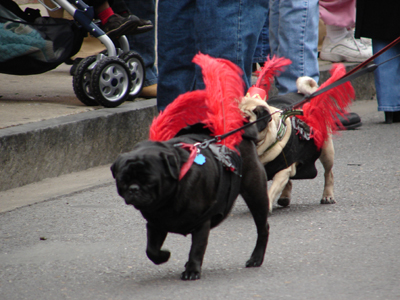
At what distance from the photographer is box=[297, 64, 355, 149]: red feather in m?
2.93

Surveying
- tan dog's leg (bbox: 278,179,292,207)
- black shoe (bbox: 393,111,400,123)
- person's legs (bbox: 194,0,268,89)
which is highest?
person's legs (bbox: 194,0,268,89)

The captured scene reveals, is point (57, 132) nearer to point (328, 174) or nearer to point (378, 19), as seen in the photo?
point (328, 174)

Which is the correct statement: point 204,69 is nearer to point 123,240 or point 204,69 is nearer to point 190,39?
point 123,240

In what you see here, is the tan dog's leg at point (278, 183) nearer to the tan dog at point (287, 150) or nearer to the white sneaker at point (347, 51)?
the tan dog at point (287, 150)

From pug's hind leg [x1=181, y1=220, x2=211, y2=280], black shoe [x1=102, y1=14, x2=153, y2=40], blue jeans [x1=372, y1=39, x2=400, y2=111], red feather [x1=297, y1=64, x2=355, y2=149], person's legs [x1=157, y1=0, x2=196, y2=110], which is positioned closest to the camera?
pug's hind leg [x1=181, y1=220, x2=211, y2=280]

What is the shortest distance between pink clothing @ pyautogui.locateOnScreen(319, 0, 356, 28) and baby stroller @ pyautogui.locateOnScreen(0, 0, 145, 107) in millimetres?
3804

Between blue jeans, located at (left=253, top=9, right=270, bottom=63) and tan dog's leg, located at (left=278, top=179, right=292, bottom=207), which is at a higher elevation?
blue jeans, located at (left=253, top=9, right=270, bottom=63)

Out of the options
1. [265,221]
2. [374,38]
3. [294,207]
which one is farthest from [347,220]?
[374,38]

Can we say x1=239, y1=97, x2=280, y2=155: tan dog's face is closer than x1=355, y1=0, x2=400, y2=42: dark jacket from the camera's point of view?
Yes

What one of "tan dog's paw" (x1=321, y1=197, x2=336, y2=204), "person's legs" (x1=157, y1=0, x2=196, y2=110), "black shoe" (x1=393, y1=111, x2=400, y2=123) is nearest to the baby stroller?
"person's legs" (x1=157, y1=0, x2=196, y2=110)

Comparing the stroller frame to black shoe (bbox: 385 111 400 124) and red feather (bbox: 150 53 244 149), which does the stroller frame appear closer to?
red feather (bbox: 150 53 244 149)

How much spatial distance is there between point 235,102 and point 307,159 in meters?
1.02

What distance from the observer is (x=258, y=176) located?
2.33 m

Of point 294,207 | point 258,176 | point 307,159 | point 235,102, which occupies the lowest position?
point 294,207
